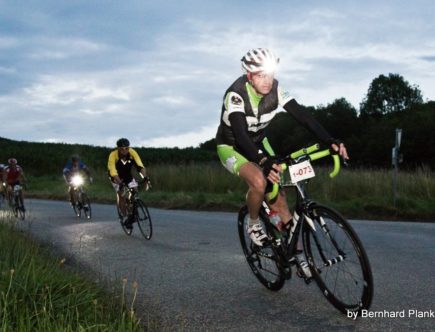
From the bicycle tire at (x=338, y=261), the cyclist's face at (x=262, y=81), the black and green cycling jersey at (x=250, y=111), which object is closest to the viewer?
the bicycle tire at (x=338, y=261)

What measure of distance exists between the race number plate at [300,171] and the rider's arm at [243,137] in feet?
0.91

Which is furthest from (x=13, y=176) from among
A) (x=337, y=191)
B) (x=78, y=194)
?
(x=337, y=191)

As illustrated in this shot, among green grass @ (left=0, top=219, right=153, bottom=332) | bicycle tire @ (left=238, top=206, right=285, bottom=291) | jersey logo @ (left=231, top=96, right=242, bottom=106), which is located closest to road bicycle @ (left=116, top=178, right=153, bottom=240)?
bicycle tire @ (left=238, top=206, right=285, bottom=291)

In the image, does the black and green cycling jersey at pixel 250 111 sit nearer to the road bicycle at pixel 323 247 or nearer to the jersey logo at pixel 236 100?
the jersey logo at pixel 236 100

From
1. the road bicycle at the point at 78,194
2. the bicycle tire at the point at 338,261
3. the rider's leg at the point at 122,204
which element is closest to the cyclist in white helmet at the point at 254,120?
the bicycle tire at the point at 338,261

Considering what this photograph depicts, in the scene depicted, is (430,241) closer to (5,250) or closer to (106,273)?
(106,273)

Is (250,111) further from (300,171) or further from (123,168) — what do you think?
(123,168)

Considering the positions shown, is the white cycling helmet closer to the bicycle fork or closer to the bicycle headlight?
the bicycle fork

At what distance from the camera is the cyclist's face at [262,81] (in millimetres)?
4957

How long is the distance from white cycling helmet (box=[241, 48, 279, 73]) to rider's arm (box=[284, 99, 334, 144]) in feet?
1.45

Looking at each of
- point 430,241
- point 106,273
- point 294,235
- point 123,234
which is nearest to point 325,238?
point 294,235

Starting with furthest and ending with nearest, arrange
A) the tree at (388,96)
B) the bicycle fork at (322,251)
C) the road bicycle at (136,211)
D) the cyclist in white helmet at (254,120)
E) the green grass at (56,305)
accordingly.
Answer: the tree at (388,96) < the road bicycle at (136,211) < the cyclist in white helmet at (254,120) < the bicycle fork at (322,251) < the green grass at (56,305)

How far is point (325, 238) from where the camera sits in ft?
14.1

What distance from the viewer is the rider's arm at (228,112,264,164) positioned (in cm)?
447
